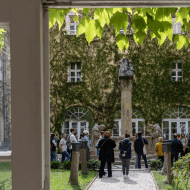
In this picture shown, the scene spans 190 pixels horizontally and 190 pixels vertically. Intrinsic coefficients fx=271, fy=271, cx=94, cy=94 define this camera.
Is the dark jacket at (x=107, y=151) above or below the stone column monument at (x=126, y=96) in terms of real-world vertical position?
below

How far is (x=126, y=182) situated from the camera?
7.50 m

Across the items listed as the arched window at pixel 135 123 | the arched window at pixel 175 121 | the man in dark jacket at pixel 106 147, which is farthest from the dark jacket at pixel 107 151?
the arched window at pixel 175 121

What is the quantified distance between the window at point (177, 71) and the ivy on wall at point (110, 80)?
0.34 meters

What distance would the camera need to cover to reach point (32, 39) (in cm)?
94

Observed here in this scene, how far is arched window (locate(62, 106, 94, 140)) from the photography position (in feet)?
54.2

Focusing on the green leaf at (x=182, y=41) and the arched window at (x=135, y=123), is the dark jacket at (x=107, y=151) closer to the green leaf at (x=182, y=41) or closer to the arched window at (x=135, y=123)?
the green leaf at (x=182, y=41)

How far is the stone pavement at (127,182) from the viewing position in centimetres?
687

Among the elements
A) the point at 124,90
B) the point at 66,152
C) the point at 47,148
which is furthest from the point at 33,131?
the point at 124,90

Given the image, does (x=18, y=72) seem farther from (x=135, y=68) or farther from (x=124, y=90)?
(x=135, y=68)

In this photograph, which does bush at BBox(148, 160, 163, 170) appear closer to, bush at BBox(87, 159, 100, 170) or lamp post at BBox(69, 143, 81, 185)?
bush at BBox(87, 159, 100, 170)

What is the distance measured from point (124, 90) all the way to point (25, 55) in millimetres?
10789

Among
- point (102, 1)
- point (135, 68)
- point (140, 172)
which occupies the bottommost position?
point (140, 172)

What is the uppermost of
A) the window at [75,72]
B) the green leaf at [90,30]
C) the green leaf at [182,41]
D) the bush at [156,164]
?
the window at [75,72]

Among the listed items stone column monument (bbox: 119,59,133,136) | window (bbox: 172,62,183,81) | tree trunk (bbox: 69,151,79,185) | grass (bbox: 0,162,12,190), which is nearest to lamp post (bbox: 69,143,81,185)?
tree trunk (bbox: 69,151,79,185)
